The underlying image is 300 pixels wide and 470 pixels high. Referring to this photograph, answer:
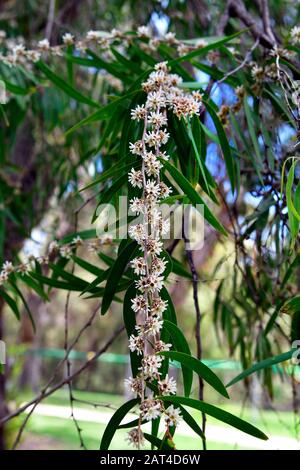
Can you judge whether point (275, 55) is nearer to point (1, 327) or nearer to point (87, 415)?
point (1, 327)

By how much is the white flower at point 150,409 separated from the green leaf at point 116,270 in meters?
0.13

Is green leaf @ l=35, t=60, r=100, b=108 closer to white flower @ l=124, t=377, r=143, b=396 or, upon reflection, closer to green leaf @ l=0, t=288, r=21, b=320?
green leaf @ l=0, t=288, r=21, b=320

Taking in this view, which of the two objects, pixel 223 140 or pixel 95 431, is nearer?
pixel 223 140

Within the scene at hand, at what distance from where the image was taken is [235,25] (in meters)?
1.00

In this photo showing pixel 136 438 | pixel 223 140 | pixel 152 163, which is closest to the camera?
pixel 136 438

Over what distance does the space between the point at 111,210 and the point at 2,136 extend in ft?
2.15

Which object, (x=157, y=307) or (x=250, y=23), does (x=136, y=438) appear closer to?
(x=157, y=307)

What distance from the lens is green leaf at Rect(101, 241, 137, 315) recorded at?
20.8 inches

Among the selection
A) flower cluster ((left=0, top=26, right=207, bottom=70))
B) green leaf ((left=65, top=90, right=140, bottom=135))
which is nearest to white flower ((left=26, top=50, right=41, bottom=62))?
flower cluster ((left=0, top=26, right=207, bottom=70))

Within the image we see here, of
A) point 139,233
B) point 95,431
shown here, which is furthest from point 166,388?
point 95,431

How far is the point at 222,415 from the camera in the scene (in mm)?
433

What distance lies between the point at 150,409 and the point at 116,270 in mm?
164

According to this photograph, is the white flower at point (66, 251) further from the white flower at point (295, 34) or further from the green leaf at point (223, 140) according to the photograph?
the white flower at point (295, 34)

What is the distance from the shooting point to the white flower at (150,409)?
0.40 m
